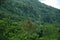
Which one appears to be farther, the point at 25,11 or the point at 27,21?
the point at 25,11

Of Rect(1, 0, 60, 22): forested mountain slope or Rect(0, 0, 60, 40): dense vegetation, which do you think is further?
Rect(1, 0, 60, 22): forested mountain slope

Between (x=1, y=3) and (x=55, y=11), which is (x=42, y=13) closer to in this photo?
(x=55, y=11)

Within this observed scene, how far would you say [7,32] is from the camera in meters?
16.5

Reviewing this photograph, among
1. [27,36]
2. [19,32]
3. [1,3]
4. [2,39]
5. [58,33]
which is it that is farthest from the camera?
[1,3]

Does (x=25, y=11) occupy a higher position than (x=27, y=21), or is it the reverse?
(x=27, y=21)

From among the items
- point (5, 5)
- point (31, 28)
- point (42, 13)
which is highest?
point (31, 28)

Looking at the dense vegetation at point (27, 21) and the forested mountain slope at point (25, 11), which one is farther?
the forested mountain slope at point (25, 11)

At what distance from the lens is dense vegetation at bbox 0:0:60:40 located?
1566 cm

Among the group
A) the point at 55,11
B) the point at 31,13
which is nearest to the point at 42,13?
the point at 55,11

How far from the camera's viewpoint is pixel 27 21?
21.4m

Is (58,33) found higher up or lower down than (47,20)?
higher up

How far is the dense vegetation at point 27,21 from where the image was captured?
1566 cm

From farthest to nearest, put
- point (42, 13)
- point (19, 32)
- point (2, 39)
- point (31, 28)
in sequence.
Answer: point (42, 13)
point (31, 28)
point (19, 32)
point (2, 39)

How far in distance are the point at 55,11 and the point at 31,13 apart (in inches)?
396
